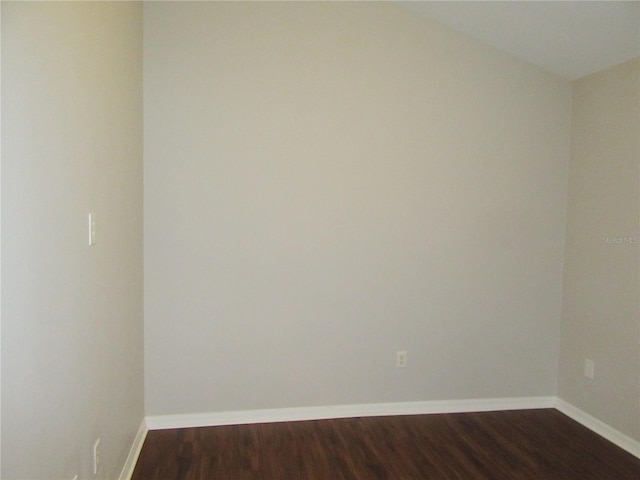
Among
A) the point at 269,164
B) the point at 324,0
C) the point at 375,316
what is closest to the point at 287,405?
the point at 375,316

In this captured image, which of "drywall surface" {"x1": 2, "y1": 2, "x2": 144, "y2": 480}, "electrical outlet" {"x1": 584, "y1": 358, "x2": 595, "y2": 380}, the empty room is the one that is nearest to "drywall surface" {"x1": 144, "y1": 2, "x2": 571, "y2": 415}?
the empty room

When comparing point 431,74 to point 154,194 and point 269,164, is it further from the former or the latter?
point 154,194

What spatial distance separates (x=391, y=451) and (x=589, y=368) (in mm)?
1439

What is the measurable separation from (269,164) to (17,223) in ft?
5.68

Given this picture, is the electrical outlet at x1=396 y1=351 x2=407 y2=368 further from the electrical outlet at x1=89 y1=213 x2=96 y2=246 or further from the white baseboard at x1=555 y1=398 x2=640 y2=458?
the electrical outlet at x1=89 y1=213 x2=96 y2=246

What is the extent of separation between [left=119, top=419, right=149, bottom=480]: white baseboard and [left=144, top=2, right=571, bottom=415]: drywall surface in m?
0.14

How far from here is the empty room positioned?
2.41 meters

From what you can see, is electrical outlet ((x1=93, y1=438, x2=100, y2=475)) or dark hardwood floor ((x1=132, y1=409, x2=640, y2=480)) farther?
dark hardwood floor ((x1=132, y1=409, x2=640, y2=480))

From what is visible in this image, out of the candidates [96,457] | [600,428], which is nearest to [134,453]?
[96,457]

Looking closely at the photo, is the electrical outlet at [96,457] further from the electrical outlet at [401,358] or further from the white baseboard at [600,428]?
the white baseboard at [600,428]

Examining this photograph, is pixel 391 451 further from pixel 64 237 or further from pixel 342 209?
pixel 64 237

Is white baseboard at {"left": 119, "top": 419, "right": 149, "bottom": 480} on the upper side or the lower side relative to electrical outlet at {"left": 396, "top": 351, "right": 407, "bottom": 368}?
lower

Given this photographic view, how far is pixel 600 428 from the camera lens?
2684 mm

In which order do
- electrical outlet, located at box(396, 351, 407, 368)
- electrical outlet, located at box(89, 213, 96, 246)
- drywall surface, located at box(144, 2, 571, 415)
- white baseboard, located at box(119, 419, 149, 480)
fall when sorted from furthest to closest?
electrical outlet, located at box(396, 351, 407, 368) → drywall surface, located at box(144, 2, 571, 415) → white baseboard, located at box(119, 419, 149, 480) → electrical outlet, located at box(89, 213, 96, 246)
